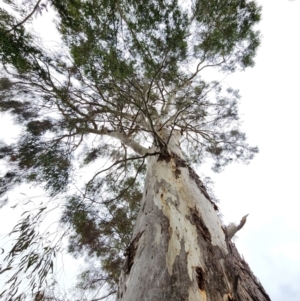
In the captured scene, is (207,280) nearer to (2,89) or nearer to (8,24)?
(8,24)

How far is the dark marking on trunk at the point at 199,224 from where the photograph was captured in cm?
131

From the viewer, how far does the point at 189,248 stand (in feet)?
3.79

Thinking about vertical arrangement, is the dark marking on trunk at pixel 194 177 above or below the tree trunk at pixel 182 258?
above

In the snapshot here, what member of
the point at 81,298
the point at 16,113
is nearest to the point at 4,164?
the point at 16,113

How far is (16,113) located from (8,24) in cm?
152

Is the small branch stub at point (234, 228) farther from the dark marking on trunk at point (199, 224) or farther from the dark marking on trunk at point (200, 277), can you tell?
the dark marking on trunk at point (200, 277)

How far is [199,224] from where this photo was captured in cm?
140

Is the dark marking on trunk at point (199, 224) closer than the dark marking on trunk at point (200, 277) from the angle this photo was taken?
No

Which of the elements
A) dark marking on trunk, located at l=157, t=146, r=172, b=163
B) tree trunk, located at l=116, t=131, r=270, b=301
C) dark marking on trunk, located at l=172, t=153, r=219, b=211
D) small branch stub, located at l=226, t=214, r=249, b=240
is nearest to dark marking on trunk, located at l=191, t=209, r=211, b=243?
tree trunk, located at l=116, t=131, r=270, b=301

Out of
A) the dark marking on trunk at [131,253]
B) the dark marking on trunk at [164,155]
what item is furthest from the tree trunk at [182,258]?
the dark marking on trunk at [164,155]

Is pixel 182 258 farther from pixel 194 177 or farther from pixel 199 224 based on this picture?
pixel 194 177

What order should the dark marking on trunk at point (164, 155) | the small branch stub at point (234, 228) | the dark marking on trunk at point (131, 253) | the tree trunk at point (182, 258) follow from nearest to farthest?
the tree trunk at point (182, 258)
the dark marking on trunk at point (131, 253)
the small branch stub at point (234, 228)
the dark marking on trunk at point (164, 155)

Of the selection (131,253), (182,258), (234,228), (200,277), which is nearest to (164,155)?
(234,228)

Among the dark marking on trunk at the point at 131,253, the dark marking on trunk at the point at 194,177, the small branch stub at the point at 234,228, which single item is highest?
the dark marking on trunk at the point at 194,177
